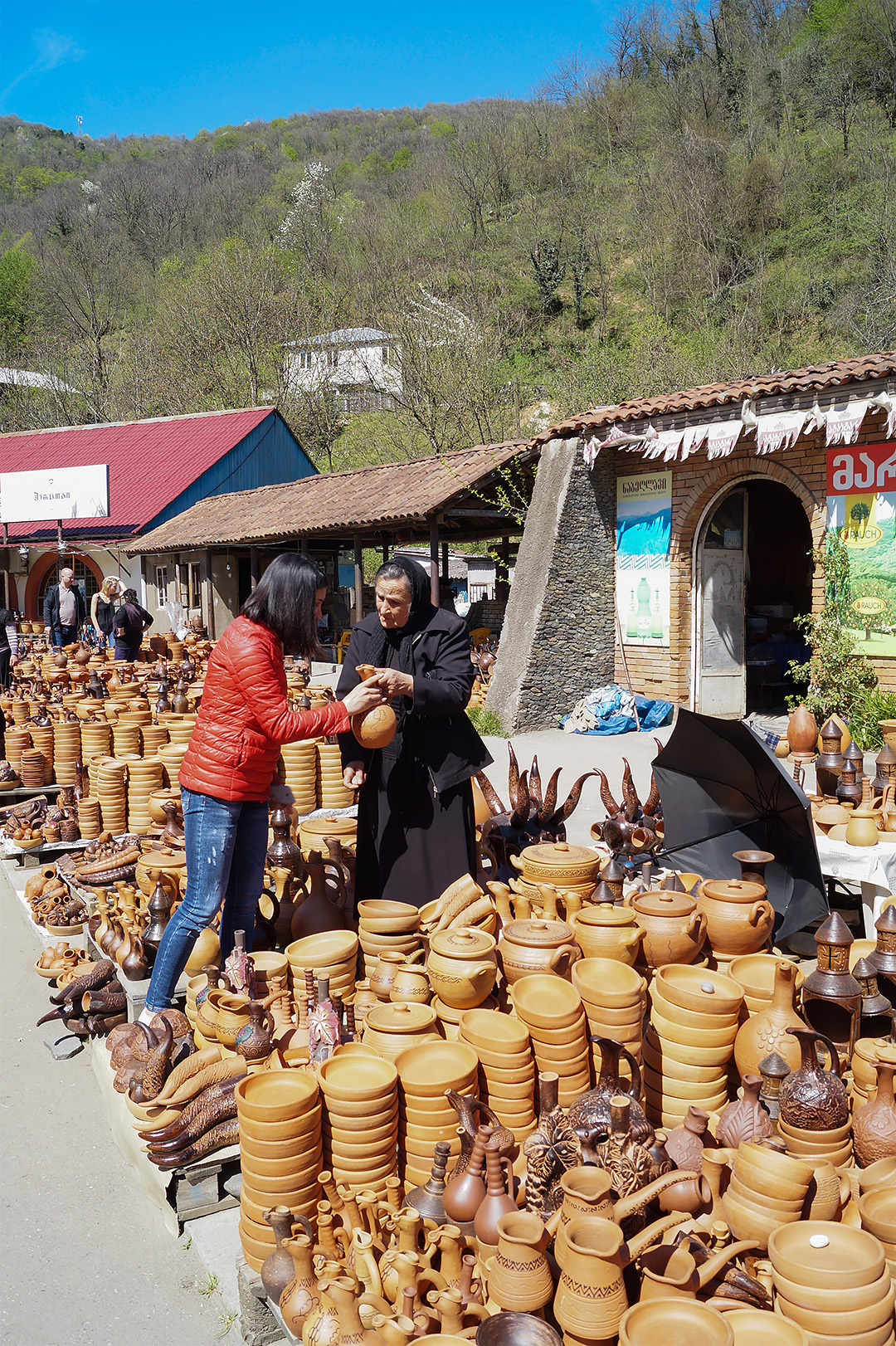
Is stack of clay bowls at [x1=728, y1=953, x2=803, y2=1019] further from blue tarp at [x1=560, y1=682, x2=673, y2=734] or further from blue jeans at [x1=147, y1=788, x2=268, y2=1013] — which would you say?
blue tarp at [x1=560, y1=682, x2=673, y2=734]

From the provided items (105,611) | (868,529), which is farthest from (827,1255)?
(105,611)

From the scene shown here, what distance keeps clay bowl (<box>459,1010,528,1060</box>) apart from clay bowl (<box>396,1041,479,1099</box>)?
0.04 meters

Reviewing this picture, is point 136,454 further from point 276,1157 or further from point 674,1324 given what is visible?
point 674,1324

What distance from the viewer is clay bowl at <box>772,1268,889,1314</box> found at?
1442 mm

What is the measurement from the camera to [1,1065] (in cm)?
368

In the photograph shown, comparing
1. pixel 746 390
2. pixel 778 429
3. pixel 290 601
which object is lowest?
pixel 290 601

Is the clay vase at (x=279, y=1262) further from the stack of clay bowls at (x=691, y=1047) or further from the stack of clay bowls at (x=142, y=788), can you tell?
the stack of clay bowls at (x=142, y=788)

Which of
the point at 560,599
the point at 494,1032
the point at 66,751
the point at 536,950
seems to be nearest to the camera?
the point at 494,1032

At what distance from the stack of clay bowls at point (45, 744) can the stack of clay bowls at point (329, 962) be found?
16.2 feet

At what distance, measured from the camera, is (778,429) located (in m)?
8.20

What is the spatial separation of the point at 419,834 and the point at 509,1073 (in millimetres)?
1217

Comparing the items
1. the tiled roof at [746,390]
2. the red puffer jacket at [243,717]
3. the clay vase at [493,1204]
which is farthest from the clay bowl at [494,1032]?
the tiled roof at [746,390]

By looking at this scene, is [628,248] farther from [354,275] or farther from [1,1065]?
[1,1065]

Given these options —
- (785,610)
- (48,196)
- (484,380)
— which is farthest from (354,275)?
(48,196)
